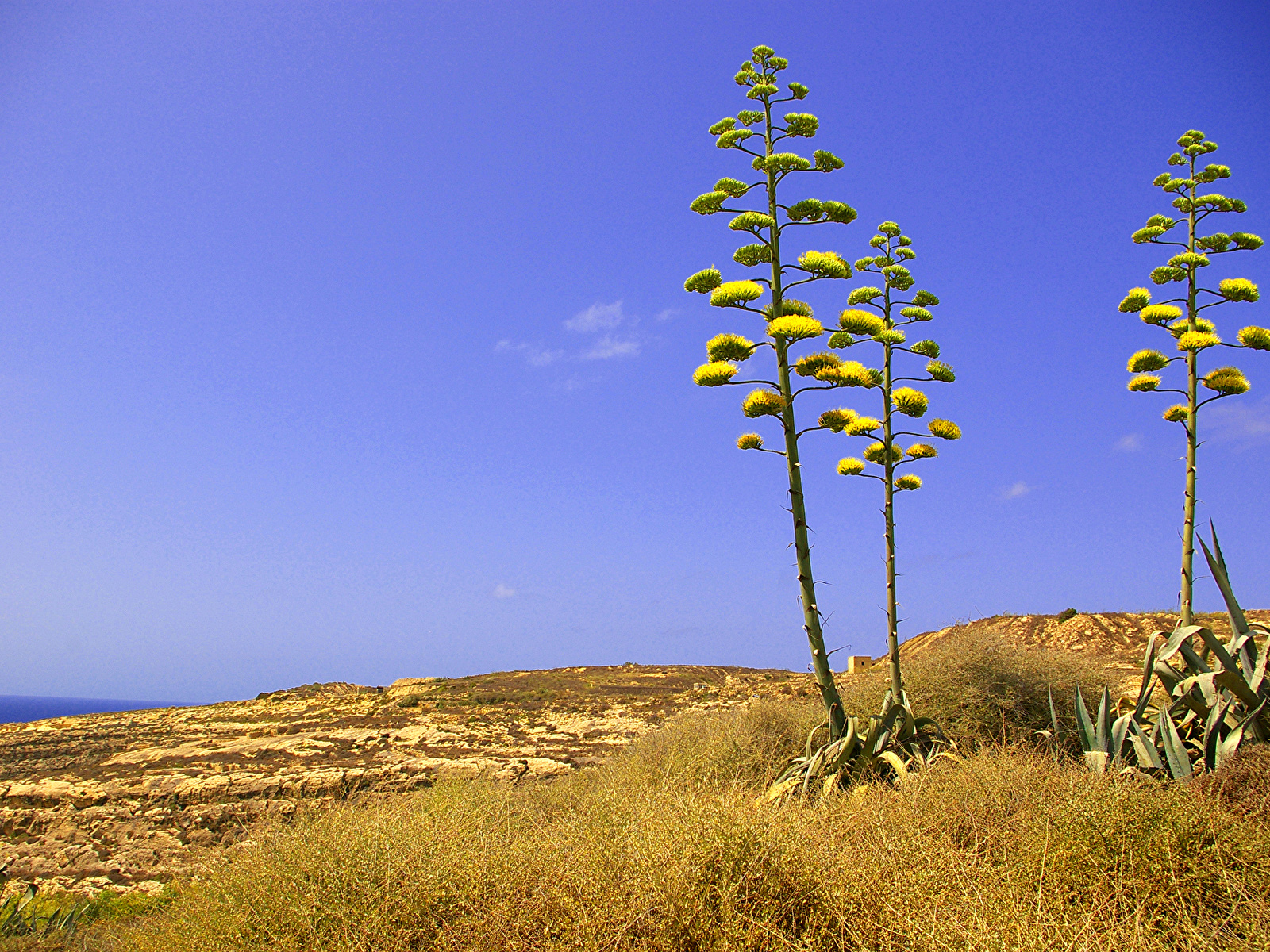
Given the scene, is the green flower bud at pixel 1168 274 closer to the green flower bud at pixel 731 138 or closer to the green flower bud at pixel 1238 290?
the green flower bud at pixel 1238 290

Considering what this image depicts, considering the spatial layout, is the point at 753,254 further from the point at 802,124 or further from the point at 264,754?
the point at 264,754

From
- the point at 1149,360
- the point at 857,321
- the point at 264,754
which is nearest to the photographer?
the point at 857,321

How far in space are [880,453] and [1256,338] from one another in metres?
4.31

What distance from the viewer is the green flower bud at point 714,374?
7730 millimetres

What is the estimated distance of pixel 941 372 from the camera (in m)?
9.04

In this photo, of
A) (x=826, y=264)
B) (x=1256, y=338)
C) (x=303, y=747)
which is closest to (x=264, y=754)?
(x=303, y=747)

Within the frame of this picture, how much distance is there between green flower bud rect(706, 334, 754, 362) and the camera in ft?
26.0

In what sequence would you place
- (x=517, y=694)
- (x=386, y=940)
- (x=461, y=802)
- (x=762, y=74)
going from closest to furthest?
(x=386, y=940) < (x=461, y=802) < (x=762, y=74) < (x=517, y=694)

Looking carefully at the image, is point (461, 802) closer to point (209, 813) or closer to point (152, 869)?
point (152, 869)

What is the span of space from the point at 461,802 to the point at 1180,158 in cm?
1113

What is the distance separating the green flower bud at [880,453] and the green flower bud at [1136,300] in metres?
3.55

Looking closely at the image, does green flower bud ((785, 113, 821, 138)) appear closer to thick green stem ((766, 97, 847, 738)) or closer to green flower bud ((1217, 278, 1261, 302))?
thick green stem ((766, 97, 847, 738))

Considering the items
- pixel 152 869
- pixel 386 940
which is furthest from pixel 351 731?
pixel 386 940

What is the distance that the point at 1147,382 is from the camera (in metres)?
9.20
